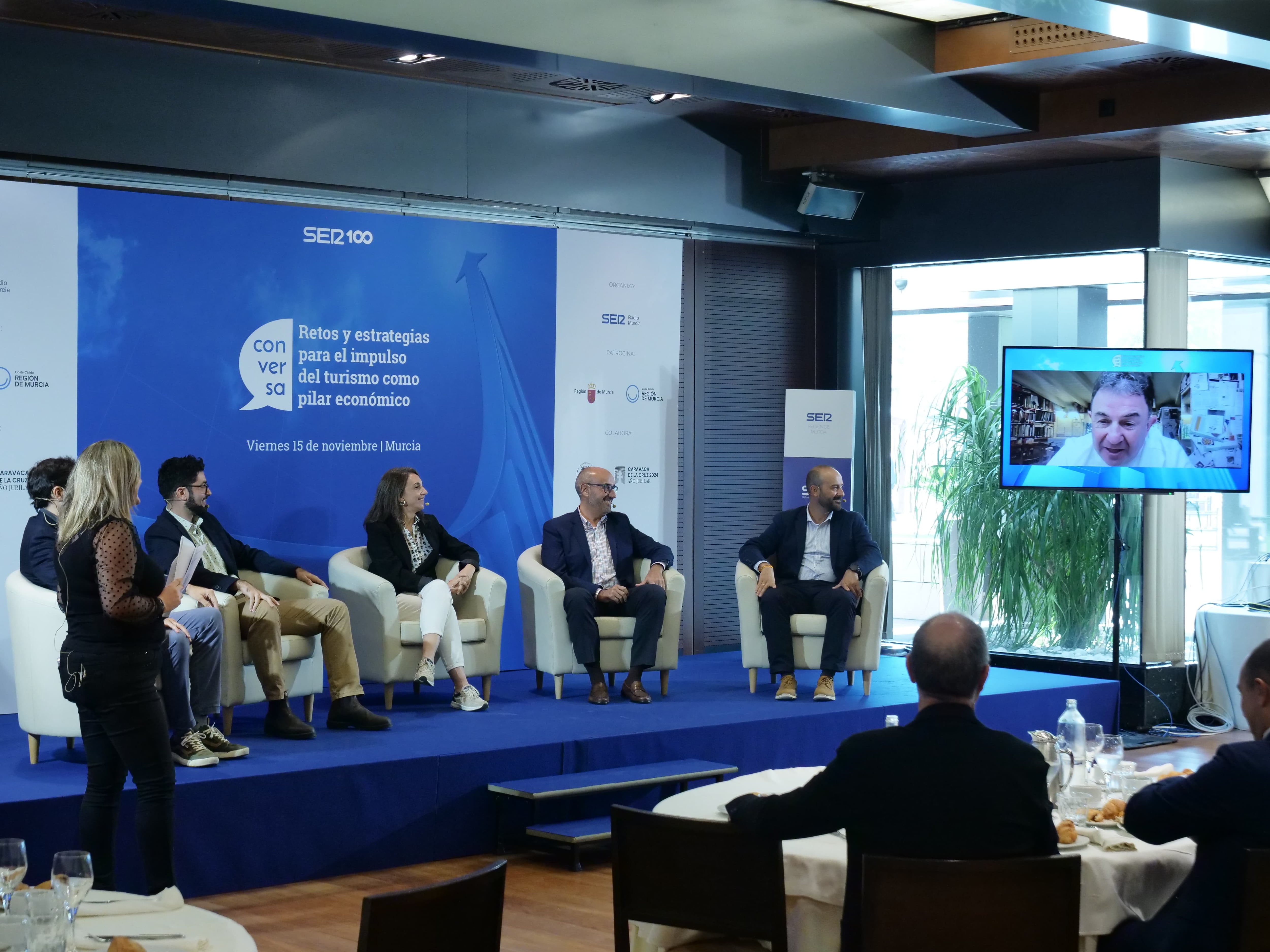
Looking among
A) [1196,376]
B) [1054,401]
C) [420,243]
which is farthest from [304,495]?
[1196,376]

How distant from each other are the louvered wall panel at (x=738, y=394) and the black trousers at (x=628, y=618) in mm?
2029

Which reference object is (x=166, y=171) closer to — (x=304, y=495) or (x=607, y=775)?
(x=304, y=495)

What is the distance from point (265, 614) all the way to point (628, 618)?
6.50 ft

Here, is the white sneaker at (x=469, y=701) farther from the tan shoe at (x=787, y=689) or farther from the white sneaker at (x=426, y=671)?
the tan shoe at (x=787, y=689)

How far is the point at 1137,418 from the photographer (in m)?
8.29

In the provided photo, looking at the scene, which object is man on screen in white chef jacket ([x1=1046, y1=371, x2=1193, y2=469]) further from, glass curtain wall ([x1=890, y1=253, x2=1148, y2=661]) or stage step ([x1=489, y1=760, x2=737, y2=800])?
stage step ([x1=489, y1=760, x2=737, y2=800])

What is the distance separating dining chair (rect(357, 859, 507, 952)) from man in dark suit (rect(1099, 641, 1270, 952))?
1342mm

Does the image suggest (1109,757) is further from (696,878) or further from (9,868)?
(9,868)

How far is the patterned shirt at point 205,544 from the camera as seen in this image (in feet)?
21.5

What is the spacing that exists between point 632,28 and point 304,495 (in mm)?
2982

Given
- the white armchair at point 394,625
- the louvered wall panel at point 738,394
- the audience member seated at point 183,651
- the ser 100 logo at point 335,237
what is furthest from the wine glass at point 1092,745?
the louvered wall panel at point 738,394

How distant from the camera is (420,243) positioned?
324 inches

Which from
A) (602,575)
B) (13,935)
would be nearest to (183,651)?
(602,575)

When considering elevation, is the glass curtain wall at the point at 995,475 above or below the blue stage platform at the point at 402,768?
above
